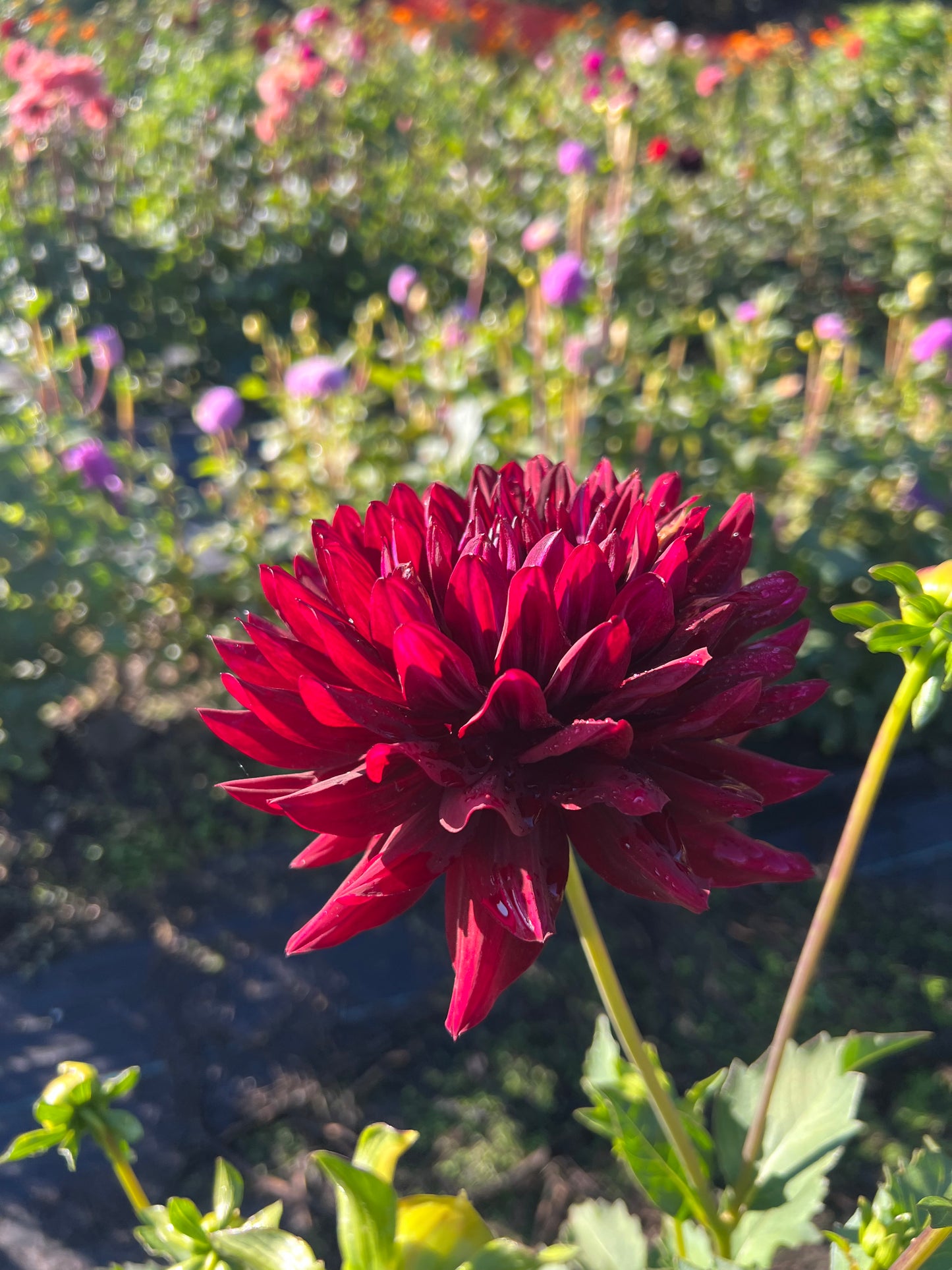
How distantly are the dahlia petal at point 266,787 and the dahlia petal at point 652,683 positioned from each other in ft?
0.65

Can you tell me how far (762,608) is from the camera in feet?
2.01

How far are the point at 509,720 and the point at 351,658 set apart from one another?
0.11 metres

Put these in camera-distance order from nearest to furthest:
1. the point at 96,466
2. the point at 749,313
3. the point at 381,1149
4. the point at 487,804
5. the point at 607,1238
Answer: the point at 487,804, the point at 381,1149, the point at 607,1238, the point at 96,466, the point at 749,313

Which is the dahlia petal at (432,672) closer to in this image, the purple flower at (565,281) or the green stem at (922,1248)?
the green stem at (922,1248)

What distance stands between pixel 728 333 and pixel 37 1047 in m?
2.37

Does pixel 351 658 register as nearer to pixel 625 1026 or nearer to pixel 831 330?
pixel 625 1026

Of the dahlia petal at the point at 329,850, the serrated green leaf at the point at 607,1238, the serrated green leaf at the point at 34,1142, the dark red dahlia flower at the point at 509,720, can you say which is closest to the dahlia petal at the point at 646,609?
the dark red dahlia flower at the point at 509,720

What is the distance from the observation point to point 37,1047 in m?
1.72

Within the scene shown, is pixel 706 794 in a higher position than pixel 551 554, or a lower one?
lower

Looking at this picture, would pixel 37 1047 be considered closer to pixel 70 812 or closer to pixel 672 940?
pixel 70 812

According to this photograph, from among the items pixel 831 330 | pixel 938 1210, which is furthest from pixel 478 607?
pixel 831 330

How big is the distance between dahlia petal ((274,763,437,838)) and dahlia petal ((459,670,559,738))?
0.17 ft

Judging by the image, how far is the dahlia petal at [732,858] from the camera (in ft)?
1.86

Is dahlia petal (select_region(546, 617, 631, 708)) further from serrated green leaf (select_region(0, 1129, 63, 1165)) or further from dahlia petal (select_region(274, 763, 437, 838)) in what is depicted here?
serrated green leaf (select_region(0, 1129, 63, 1165))
